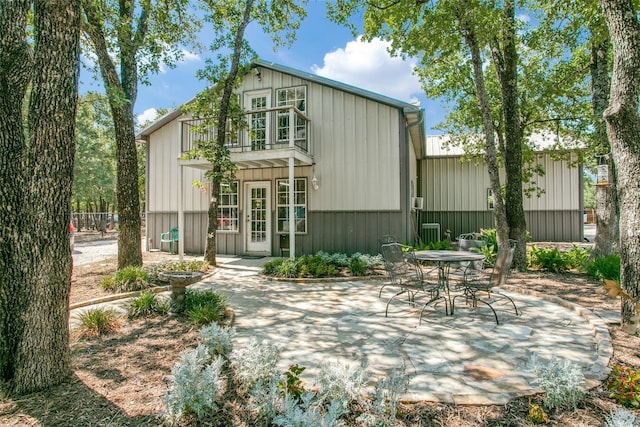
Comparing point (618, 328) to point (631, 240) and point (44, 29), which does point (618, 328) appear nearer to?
point (631, 240)

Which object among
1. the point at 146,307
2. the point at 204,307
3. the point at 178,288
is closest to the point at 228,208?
the point at 178,288

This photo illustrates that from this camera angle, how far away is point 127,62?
24.3 ft

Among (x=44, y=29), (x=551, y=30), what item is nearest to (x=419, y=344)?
Result: (x=44, y=29)

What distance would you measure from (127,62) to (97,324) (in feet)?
19.6

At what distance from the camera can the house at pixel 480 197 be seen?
13.0 meters

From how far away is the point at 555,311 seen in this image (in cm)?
490

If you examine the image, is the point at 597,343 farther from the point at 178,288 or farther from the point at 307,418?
the point at 178,288

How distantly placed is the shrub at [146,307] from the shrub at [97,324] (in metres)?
0.39

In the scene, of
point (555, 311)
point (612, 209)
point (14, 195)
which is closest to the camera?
point (14, 195)

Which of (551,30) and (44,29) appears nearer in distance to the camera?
(44,29)

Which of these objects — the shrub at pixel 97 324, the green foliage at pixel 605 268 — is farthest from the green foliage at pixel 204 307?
the green foliage at pixel 605 268

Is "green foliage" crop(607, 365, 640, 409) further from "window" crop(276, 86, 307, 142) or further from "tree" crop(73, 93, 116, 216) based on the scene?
"tree" crop(73, 93, 116, 216)

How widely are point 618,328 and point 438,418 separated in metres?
3.01

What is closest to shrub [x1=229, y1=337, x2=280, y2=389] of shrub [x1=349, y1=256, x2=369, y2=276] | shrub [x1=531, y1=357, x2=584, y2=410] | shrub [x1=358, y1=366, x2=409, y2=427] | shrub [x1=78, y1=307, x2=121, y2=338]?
shrub [x1=358, y1=366, x2=409, y2=427]
